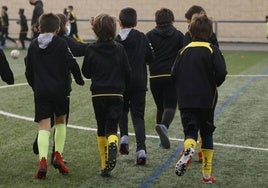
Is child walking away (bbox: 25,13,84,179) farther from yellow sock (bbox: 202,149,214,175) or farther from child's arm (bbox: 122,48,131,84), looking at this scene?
yellow sock (bbox: 202,149,214,175)

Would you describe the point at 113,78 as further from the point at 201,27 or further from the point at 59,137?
the point at 201,27

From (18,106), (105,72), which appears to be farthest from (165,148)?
(18,106)

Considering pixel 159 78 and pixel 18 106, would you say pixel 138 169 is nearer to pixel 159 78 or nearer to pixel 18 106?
pixel 159 78

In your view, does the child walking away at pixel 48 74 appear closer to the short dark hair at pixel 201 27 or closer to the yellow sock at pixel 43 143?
the yellow sock at pixel 43 143

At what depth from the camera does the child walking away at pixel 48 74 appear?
745 cm

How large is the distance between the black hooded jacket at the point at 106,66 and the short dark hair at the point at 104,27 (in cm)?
8

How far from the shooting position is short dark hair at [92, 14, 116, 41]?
7484mm

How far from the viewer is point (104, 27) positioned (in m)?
7.48

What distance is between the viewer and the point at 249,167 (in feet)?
26.7

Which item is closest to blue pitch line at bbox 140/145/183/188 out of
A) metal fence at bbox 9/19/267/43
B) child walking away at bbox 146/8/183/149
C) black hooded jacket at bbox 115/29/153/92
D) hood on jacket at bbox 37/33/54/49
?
child walking away at bbox 146/8/183/149

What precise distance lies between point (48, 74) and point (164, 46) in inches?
80.6

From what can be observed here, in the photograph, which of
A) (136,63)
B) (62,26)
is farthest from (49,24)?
(136,63)

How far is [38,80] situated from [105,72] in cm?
73

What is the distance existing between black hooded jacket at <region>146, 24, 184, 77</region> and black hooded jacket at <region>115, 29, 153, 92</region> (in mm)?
745
